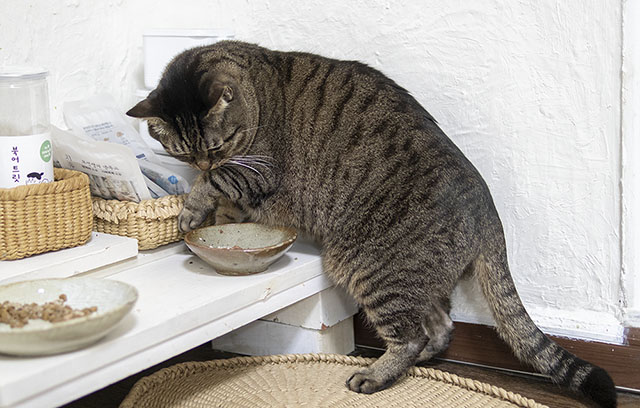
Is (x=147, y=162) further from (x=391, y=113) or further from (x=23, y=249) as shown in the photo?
(x=391, y=113)

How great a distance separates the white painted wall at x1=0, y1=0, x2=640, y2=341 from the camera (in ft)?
5.56

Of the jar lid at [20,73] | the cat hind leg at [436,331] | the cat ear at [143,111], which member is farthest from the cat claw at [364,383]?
the jar lid at [20,73]

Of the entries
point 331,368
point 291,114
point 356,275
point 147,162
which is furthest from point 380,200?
point 147,162

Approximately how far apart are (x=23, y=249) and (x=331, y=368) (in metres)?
0.78

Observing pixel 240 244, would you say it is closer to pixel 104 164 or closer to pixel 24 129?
pixel 104 164

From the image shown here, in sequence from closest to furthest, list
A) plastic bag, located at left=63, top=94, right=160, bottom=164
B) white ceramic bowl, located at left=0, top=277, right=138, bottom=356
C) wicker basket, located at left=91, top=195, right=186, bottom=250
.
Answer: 1. white ceramic bowl, located at left=0, top=277, right=138, bottom=356
2. wicker basket, located at left=91, top=195, right=186, bottom=250
3. plastic bag, located at left=63, top=94, right=160, bottom=164

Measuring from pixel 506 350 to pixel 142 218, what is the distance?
38.6 inches

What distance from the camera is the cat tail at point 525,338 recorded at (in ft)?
5.24

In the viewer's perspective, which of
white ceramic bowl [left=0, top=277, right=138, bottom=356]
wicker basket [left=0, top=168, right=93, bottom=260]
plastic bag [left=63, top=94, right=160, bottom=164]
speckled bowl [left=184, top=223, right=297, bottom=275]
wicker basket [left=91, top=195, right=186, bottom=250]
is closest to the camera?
white ceramic bowl [left=0, top=277, right=138, bottom=356]

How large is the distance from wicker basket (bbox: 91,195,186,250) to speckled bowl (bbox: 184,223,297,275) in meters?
0.07

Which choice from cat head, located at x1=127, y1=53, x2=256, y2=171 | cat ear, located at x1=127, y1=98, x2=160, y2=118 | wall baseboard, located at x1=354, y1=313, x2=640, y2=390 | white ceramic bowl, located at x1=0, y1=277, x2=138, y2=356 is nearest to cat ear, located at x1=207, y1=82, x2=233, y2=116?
cat head, located at x1=127, y1=53, x2=256, y2=171

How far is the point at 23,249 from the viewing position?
1.55 m

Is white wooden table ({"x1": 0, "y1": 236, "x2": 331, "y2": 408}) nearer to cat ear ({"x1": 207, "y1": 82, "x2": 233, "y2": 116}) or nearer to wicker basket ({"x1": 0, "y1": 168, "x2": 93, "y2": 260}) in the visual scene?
wicker basket ({"x1": 0, "y1": 168, "x2": 93, "y2": 260})

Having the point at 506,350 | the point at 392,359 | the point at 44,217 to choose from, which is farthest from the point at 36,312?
the point at 506,350
